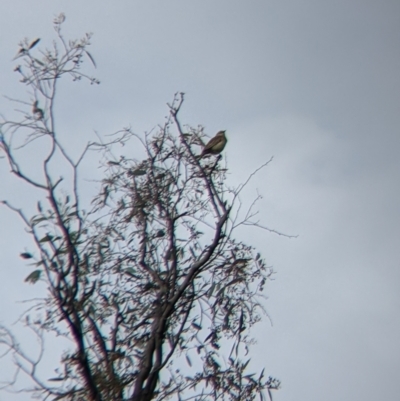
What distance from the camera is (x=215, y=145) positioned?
7539 mm

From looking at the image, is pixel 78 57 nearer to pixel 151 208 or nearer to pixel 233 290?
pixel 151 208

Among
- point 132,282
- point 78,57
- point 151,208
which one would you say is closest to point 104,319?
point 132,282

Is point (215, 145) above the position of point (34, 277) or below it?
above

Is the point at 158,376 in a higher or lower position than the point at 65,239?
lower

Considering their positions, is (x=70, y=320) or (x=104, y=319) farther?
(x=104, y=319)

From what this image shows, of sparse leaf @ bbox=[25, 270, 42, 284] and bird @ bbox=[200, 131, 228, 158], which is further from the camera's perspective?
bird @ bbox=[200, 131, 228, 158]

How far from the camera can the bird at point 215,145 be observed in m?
7.52

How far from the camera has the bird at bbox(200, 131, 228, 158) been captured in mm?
7520

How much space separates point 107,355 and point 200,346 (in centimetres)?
73

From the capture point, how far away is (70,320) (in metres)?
6.91

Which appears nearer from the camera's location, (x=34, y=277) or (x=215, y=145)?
(x=34, y=277)

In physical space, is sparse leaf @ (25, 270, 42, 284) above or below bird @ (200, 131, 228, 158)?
below

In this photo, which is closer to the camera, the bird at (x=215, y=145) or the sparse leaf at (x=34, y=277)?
the sparse leaf at (x=34, y=277)

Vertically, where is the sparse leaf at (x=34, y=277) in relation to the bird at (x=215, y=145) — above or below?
below
